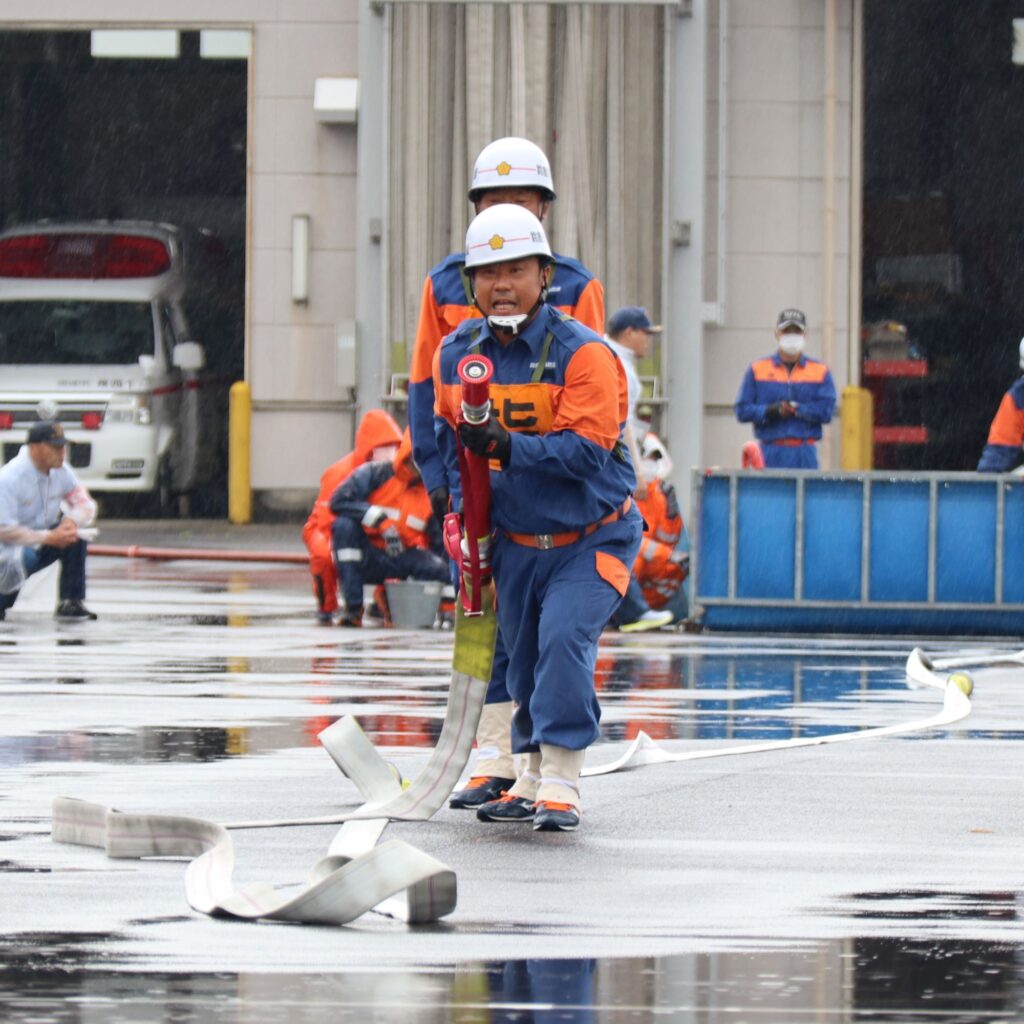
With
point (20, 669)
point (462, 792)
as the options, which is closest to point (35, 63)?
point (20, 669)

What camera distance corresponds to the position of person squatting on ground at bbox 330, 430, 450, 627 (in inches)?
629

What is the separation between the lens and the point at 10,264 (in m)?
28.6

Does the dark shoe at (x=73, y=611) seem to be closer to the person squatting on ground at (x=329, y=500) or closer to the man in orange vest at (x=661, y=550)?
the person squatting on ground at (x=329, y=500)

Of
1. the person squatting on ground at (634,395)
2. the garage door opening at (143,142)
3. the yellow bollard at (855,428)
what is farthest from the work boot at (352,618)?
the garage door opening at (143,142)

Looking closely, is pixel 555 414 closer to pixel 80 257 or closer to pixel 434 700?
pixel 434 700

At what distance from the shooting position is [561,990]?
5.51 metres

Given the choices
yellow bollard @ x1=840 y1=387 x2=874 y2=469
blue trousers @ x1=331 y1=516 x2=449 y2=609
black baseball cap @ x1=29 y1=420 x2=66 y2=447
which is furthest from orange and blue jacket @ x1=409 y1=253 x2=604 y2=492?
yellow bollard @ x1=840 y1=387 x2=874 y2=469

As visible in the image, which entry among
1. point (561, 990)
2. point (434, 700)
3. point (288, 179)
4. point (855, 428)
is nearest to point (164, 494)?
point (288, 179)

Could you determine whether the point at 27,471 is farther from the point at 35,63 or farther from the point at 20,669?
the point at 35,63

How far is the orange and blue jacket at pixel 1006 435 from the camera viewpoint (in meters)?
17.0

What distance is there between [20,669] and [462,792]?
17.2 feet

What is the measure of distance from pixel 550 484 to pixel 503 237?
2.38 feet

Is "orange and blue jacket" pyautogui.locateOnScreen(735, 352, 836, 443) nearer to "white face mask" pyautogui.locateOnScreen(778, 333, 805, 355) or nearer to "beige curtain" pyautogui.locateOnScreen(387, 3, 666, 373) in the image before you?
"white face mask" pyautogui.locateOnScreen(778, 333, 805, 355)

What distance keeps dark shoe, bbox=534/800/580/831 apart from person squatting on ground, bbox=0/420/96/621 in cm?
927
